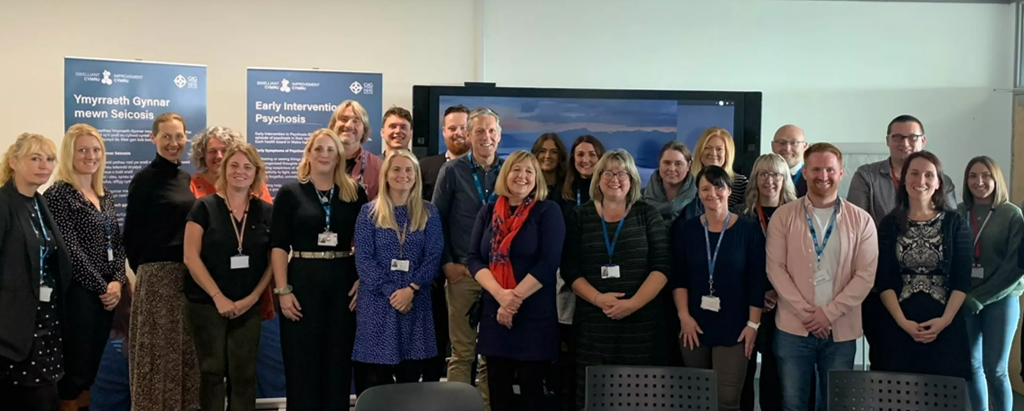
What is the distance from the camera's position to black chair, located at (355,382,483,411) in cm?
238

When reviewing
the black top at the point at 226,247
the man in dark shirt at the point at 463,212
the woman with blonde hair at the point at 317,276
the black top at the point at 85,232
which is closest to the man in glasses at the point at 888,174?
the man in dark shirt at the point at 463,212

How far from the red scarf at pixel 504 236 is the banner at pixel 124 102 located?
269 centimetres

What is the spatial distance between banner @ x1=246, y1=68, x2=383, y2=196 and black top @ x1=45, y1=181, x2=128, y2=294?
1.44m

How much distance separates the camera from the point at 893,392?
258 centimetres

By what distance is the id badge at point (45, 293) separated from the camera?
133 inches

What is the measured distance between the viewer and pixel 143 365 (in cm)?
391

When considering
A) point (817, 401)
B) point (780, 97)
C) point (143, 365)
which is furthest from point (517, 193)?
point (780, 97)

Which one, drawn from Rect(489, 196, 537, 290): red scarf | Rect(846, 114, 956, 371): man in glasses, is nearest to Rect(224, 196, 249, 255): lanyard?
Rect(489, 196, 537, 290): red scarf

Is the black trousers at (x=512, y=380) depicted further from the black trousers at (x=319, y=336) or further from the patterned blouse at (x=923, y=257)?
the patterned blouse at (x=923, y=257)

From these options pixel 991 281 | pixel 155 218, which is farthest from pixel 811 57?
pixel 155 218

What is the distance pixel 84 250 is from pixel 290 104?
1870 millimetres

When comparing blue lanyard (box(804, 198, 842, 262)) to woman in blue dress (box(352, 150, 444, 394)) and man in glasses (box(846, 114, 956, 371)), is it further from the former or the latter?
woman in blue dress (box(352, 150, 444, 394))

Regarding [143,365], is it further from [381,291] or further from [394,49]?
[394,49]

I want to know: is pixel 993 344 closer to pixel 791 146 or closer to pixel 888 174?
pixel 888 174
